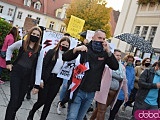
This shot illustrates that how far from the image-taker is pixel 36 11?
6172 cm

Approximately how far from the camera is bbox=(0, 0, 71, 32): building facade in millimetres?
58344

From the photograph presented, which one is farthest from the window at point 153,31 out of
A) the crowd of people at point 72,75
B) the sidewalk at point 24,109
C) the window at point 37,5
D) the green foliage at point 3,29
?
the window at point 37,5

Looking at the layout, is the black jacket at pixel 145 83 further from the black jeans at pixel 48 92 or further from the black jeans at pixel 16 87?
the black jeans at pixel 16 87

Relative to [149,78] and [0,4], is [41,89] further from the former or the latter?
[0,4]

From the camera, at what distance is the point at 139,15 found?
89.5ft

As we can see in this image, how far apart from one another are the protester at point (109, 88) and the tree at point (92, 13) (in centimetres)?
3542

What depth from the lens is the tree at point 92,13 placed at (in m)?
42.3

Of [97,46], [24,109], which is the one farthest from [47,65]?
[24,109]

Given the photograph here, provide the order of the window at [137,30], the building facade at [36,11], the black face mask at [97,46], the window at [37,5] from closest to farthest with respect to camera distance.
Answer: the black face mask at [97,46] < the window at [137,30] < the building facade at [36,11] < the window at [37,5]

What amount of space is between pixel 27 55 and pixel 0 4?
2174 inches

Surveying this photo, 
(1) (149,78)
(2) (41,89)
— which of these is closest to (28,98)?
(2) (41,89)

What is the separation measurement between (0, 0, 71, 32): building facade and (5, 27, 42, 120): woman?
175 feet

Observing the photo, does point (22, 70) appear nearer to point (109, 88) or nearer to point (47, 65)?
point (47, 65)

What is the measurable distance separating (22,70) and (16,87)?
28 centimetres
